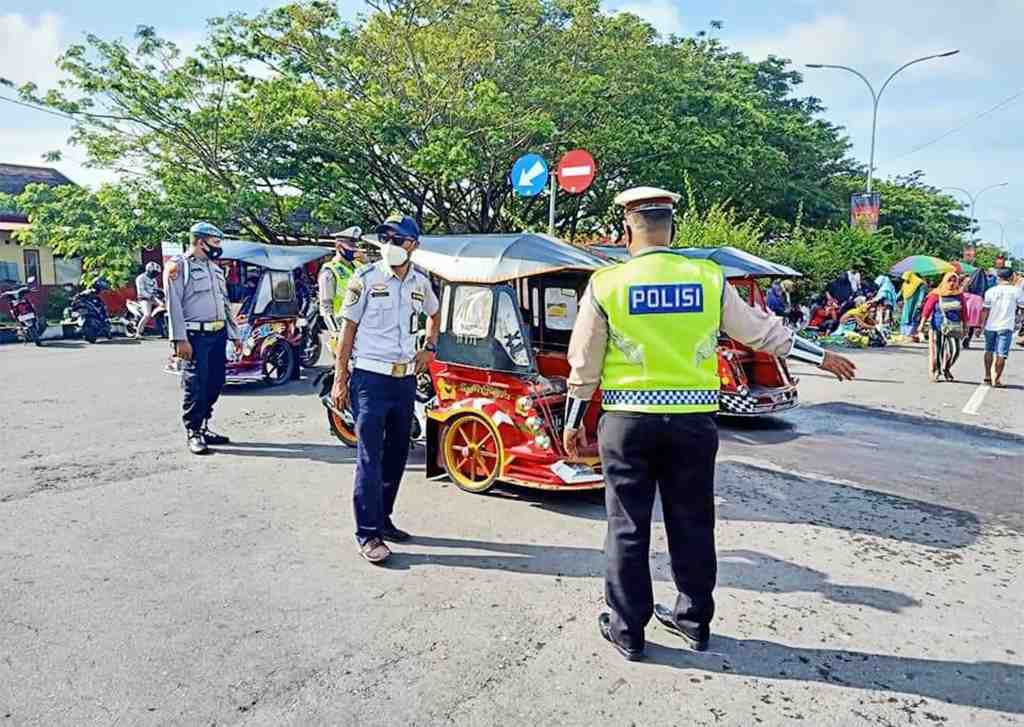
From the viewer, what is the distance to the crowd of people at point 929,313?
11.4m

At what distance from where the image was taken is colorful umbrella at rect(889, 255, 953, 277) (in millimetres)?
21797

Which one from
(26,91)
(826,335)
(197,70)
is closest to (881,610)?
(826,335)

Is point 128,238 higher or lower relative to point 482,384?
higher

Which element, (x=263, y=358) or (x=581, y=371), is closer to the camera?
(x=581, y=371)

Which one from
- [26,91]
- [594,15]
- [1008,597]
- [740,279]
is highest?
[594,15]

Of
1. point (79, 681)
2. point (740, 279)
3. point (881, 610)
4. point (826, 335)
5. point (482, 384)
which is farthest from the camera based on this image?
point (826, 335)

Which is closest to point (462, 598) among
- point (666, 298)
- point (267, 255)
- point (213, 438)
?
point (666, 298)

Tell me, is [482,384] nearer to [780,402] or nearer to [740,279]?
[780,402]

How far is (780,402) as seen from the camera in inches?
327

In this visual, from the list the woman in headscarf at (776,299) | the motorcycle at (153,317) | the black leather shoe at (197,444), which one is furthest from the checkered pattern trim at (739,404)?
the motorcycle at (153,317)

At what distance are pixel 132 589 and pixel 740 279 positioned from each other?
7881mm

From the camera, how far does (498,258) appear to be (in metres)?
5.34

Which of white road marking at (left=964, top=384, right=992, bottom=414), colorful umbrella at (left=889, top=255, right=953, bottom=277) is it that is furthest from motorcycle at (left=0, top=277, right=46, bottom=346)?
colorful umbrella at (left=889, top=255, right=953, bottom=277)

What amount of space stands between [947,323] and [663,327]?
35.5ft
